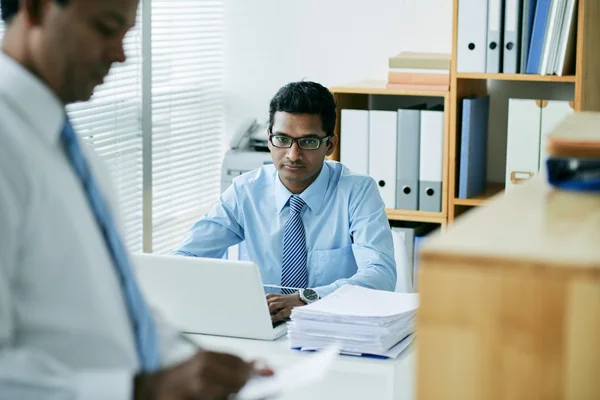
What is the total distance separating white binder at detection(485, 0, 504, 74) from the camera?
3.54 metres

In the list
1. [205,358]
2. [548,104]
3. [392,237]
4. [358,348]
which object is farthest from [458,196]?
[205,358]

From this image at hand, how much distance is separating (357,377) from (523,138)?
6.05ft

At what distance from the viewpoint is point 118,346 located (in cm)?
118

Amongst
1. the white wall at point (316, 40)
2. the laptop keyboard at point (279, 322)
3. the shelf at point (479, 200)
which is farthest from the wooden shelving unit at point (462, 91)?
the laptop keyboard at point (279, 322)

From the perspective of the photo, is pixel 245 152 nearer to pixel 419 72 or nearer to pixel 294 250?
pixel 419 72

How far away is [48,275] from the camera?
111 cm

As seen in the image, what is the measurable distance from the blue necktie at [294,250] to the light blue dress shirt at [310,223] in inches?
0.9

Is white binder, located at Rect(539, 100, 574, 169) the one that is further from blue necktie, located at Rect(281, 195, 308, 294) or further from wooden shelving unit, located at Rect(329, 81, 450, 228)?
blue necktie, located at Rect(281, 195, 308, 294)

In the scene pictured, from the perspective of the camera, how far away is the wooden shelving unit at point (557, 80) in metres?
3.45

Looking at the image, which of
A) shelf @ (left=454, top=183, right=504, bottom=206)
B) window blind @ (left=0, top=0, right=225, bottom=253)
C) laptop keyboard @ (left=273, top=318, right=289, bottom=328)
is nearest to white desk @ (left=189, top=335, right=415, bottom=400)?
laptop keyboard @ (left=273, top=318, right=289, bottom=328)

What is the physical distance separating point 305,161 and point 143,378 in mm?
1839

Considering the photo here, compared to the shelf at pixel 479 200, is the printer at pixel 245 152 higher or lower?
higher

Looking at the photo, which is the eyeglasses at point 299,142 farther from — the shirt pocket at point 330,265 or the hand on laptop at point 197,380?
the hand on laptop at point 197,380

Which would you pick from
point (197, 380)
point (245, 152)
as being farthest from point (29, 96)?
point (245, 152)
